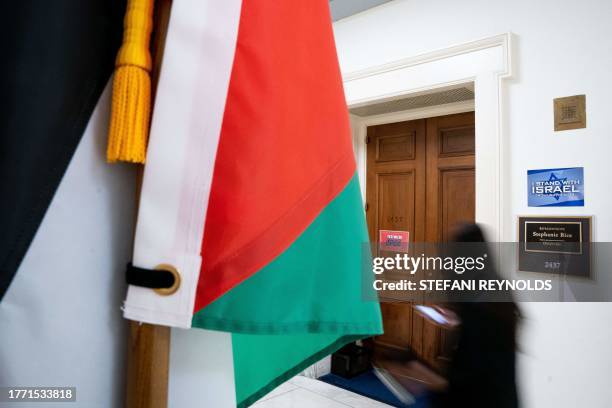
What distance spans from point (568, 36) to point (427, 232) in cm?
161

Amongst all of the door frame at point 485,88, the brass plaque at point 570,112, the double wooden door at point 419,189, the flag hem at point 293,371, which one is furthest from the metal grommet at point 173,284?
the double wooden door at point 419,189

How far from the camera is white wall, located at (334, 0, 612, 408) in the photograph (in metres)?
1.99

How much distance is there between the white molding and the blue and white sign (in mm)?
642

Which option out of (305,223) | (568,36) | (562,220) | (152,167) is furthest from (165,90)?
(568,36)

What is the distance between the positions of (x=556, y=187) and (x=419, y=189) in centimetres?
113

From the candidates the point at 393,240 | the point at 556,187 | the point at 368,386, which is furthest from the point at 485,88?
the point at 368,386

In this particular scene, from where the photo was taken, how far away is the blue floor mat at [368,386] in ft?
9.33

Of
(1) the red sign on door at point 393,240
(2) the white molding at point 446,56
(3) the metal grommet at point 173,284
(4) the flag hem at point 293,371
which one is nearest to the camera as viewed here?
(3) the metal grommet at point 173,284

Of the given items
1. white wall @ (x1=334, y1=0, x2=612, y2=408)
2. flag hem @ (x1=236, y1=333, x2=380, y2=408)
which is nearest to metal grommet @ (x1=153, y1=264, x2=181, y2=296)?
flag hem @ (x1=236, y1=333, x2=380, y2=408)

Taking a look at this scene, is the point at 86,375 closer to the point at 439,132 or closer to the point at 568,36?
the point at 568,36

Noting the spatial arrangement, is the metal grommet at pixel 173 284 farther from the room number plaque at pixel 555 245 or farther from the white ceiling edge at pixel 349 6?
the white ceiling edge at pixel 349 6

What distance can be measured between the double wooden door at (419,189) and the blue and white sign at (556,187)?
66 cm

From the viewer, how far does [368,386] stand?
313cm

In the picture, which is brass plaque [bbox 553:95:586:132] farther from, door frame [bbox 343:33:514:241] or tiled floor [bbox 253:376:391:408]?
tiled floor [bbox 253:376:391:408]
